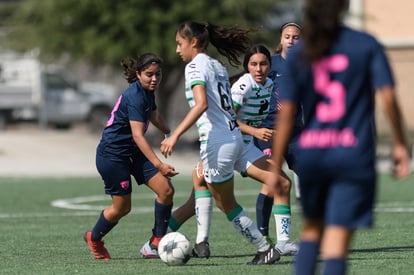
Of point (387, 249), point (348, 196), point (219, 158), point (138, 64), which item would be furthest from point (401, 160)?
point (387, 249)

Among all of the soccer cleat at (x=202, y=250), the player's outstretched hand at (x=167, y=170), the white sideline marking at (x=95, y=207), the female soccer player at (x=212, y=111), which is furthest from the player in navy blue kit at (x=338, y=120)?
the white sideline marking at (x=95, y=207)

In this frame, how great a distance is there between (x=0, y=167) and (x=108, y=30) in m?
5.09

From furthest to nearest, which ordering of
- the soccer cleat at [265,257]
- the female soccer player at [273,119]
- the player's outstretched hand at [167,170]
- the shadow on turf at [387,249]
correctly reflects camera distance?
the female soccer player at [273,119]
the shadow on turf at [387,249]
the soccer cleat at [265,257]
the player's outstretched hand at [167,170]

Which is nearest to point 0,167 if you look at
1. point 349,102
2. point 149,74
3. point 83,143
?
point 83,143

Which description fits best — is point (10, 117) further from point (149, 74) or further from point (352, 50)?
point (352, 50)

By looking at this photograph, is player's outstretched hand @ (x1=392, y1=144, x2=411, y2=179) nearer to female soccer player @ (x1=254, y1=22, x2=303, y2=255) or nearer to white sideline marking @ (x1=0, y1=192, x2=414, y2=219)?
female soccer player @ (x1=254, y1=22, x2=303, y2=255)

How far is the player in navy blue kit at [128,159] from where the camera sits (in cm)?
970

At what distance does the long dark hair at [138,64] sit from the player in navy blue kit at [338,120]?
361 centimetres

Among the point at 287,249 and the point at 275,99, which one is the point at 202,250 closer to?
the point at 287,249

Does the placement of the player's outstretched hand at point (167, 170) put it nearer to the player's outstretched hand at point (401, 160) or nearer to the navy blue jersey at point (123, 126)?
the navy blue jersey at point (123, 126)

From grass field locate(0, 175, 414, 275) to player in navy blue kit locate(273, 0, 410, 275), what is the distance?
2.73m

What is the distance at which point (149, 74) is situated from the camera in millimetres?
9680

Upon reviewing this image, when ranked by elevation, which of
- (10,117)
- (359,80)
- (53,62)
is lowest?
(10,117)

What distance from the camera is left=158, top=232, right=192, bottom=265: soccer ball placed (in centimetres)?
929
